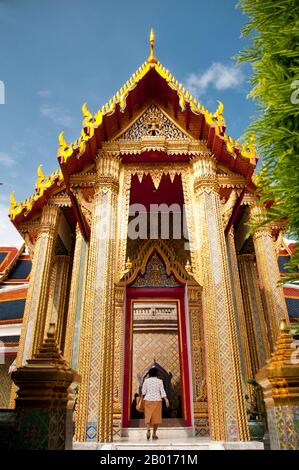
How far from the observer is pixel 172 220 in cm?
866

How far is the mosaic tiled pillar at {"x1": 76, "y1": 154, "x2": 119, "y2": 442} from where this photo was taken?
179 inches

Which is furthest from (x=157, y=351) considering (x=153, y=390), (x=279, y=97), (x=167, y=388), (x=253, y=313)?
(x=279, y=97)

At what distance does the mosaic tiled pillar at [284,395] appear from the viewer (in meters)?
2.24

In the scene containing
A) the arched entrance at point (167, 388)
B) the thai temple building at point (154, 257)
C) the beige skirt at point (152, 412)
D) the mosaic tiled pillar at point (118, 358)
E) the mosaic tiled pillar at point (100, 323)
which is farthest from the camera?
the arched entrance at point (167, 388)

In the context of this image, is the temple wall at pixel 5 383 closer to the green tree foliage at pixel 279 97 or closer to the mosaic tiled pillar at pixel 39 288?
the mosaic tiled pillar at pixel 39 288

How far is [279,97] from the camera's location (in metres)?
2.59

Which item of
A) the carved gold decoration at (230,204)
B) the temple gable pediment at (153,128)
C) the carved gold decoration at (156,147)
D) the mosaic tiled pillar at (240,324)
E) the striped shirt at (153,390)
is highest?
the temple gable pediment at (153,128)

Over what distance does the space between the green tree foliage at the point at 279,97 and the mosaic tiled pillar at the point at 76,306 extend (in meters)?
5.13

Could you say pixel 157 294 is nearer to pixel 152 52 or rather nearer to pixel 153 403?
pixel 153 403

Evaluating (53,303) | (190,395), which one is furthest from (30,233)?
(190,395)

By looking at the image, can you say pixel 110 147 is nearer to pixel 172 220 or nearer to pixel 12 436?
pixel 172 220

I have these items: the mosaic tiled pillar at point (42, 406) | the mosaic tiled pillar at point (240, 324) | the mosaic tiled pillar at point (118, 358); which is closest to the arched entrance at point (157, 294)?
the mosaic tiled pillar at point (118, 358)

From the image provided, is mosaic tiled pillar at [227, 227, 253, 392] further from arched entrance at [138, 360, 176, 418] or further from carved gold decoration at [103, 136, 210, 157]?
arched entrance at [138, 360, 176, 418]

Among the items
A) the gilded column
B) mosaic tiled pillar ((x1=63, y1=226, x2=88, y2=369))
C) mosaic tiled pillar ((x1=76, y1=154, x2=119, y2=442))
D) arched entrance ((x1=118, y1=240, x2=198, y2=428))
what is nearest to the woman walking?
arched entrance ((x1=118, y1=240, x2=198, y2=428))
